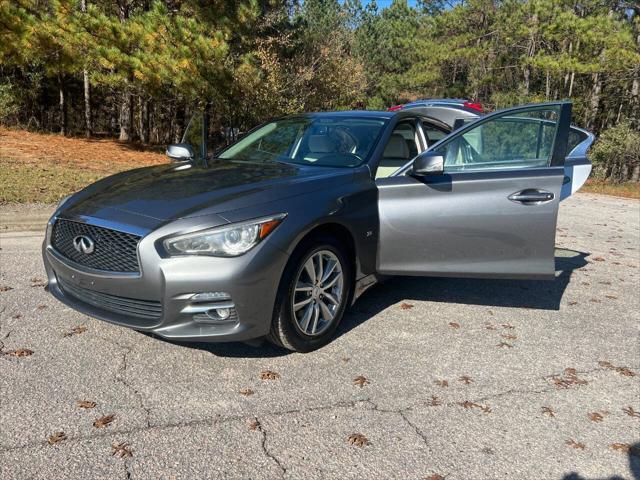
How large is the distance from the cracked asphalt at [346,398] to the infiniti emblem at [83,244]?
0.70 meters

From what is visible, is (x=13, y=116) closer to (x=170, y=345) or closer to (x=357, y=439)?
(x=170, y=345)

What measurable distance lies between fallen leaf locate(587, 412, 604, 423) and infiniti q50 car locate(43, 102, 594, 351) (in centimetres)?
112

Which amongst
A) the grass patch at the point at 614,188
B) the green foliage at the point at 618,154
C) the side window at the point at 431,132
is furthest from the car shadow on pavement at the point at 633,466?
the green foliage at the point at 618,154

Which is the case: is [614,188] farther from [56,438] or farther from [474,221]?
[56,438]

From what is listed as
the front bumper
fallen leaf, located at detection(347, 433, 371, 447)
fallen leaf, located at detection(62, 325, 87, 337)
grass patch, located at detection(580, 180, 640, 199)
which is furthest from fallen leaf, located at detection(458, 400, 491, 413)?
grass patch, located at detection(580, 180, 640, 199)

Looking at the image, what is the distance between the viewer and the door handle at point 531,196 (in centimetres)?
388

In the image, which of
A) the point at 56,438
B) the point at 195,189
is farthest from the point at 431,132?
the point at 56,438

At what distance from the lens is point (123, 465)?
244cm

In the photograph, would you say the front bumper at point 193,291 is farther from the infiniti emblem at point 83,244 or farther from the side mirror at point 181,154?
the side mirror at point 181,154

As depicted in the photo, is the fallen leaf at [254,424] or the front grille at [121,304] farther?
the front grille at [121,304]

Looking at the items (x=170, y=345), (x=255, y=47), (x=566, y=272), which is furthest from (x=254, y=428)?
(x=255, y=47)

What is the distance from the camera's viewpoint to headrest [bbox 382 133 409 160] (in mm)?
4645

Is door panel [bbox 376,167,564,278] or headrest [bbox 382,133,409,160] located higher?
headrest [bbox 382,133,409,160]

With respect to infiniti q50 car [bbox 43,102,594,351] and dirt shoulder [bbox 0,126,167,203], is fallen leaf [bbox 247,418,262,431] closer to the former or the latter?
infiniti q50 car [bbox 43,102,594,351]
